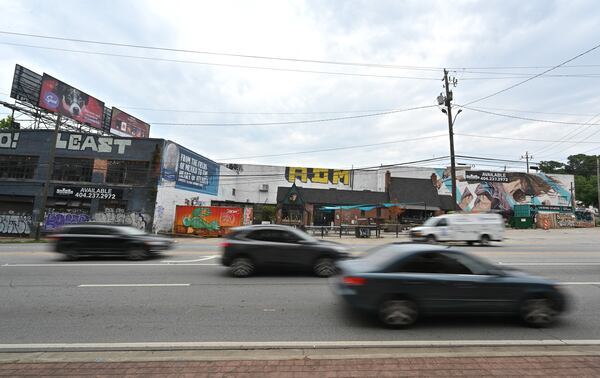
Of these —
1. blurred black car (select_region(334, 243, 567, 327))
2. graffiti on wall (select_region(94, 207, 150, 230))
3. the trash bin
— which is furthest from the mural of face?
blurred black car (select_region(334, 243, 567, 327))

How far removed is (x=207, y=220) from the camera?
30344mm

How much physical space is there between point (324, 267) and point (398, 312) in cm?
410

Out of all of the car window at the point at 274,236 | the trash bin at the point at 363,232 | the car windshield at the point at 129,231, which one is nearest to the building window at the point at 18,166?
the car windshield at the point at 129,231

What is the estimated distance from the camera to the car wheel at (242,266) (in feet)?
31.5

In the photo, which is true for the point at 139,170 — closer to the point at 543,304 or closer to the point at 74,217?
the point at 74,217

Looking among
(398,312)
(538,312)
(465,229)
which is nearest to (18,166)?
(465,229)

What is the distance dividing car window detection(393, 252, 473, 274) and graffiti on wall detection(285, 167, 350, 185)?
151 feet

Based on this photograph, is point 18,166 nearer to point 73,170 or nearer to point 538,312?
point 73,170

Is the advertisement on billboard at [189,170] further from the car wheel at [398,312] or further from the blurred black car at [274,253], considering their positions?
the car wheel at [398,312]

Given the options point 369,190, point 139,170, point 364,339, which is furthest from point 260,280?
point 369,190

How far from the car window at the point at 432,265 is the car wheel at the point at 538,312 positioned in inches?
41.2

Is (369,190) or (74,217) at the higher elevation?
(369,190)

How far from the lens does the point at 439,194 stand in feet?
161

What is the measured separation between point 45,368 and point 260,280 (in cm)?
562
